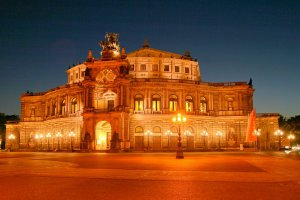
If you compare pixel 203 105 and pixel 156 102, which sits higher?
pixel 156 102

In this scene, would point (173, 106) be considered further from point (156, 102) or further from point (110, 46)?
point (110, 46)

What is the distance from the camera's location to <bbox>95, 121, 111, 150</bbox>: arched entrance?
75.3 metres

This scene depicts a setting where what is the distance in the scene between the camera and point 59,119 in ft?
277

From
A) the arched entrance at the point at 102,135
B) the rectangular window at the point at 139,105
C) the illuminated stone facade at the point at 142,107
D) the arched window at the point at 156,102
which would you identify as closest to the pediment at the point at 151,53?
the illuminated stone facade at the point at 142,107

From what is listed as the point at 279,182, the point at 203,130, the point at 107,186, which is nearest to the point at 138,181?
the point at 107,186

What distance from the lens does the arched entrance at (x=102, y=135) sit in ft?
247

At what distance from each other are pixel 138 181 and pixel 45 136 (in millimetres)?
77318

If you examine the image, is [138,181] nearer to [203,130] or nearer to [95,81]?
[95,81]

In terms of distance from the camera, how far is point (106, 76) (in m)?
75.2

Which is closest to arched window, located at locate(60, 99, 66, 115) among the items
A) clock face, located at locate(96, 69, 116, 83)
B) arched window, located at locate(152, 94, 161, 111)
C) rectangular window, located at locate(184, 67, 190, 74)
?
clock face, located at locate(96, 69, 116, 83)

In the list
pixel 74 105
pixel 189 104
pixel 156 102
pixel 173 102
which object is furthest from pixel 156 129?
pixel 74 105

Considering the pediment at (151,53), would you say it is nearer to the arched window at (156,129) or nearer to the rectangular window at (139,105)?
the rectangular window at (139,105)

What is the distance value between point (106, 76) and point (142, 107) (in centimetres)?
1054

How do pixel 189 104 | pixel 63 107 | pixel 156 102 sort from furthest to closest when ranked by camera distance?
1. pixel 63 107
2. pixel 189 104
3. pixel 156 102
